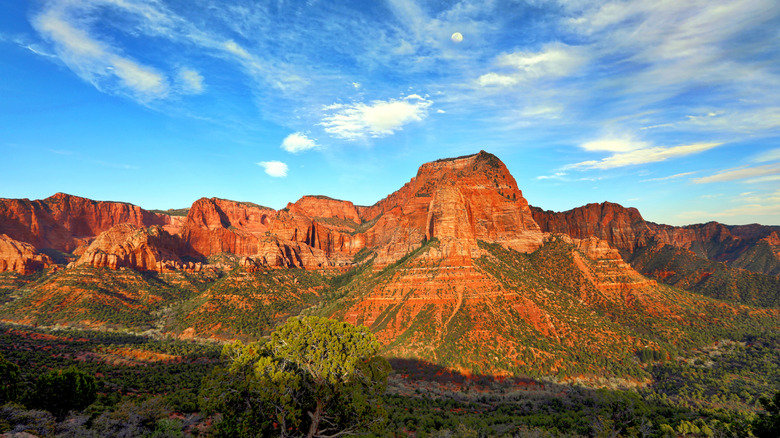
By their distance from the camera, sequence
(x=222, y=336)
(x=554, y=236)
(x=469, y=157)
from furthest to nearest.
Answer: (x=469, y=157) → (x=554, y=236) → (x=222, y=336)

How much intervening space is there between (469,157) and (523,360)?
4543 inches

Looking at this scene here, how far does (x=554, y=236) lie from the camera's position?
136125 millimetres

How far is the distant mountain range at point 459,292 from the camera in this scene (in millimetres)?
82125

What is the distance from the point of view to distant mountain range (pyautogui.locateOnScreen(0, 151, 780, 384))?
8212cm

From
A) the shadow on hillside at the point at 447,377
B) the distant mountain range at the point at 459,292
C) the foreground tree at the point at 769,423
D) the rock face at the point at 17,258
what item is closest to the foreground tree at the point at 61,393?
the shadow on hillside at the point at 447,377

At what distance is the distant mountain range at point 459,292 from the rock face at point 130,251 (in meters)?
0.57

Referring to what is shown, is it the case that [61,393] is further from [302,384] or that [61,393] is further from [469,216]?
[469,216]

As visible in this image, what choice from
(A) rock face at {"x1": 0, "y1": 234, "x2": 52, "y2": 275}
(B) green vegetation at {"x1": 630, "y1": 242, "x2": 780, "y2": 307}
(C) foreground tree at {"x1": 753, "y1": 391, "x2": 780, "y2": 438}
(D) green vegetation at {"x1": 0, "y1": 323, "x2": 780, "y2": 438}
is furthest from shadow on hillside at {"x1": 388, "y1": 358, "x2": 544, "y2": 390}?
(A) rock face at {"x1": 0, "y1": 234, "x2": 52, "y2": 275}

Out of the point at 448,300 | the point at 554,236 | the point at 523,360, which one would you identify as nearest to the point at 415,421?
the point at 523,360

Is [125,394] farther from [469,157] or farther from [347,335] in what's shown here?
[469,157]

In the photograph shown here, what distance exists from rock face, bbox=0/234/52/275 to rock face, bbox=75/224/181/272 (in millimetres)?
29090

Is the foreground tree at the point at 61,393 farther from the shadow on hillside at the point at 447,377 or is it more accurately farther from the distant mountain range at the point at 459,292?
the distant mountain range at the point at 459,292

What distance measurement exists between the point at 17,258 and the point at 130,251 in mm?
46617

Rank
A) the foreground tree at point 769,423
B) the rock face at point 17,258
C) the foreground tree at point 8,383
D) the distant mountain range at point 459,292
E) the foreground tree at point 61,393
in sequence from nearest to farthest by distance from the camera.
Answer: the foreground tree at point 769,423 → the foreground tree at point 8,383 → the foreground tree at point 61,393 → the distant mountain range at point 459,292 → the rock face at point 17,258
